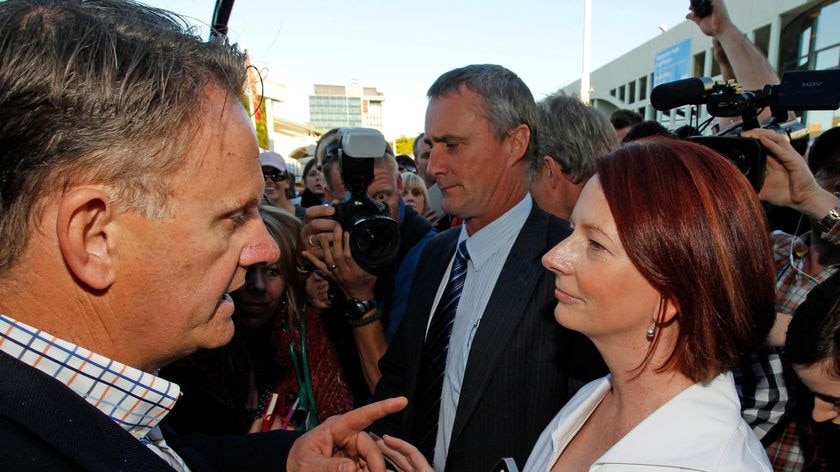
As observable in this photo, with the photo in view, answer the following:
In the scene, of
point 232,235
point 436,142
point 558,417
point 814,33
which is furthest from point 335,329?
point 814,33

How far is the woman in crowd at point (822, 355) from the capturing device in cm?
139

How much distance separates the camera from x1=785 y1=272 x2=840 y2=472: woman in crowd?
139cm

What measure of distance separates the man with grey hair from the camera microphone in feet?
1.51

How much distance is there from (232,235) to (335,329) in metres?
1.72

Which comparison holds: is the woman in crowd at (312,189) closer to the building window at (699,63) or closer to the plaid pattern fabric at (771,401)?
the plaid pattern fabric at (771,401)

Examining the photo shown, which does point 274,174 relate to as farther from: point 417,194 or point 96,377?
point 96,377

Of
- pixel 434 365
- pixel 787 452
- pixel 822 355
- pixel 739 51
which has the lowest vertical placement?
pixel 787 452

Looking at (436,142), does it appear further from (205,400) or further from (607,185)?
(205,400)

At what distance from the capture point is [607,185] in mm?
1302

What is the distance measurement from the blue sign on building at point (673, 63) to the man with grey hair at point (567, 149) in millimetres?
23321

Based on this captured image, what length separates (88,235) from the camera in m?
0.81

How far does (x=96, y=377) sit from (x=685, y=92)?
7.35 feet

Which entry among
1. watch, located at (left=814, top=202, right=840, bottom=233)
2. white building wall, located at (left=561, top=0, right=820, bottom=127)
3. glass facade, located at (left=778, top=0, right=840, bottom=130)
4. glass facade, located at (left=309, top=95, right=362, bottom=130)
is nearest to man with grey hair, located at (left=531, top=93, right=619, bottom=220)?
watch, located at (left=814, top=202, right=840, bottom=233)

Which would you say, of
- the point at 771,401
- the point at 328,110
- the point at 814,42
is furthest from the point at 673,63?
the point at 328,110
